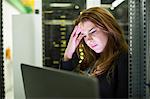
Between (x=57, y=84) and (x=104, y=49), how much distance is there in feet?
3.34

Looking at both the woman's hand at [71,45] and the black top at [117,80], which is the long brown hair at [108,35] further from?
the woman's hand at [71,45]

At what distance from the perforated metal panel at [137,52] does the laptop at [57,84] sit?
2.82 feet

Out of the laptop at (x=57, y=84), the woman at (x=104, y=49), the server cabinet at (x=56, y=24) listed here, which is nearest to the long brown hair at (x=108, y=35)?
the woman at (x=104, y=49)

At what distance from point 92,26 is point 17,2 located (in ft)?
10.3

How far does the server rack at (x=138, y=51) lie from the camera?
4.94ft

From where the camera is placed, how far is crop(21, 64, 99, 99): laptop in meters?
0.58

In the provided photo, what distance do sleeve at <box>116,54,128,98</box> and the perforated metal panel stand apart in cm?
6

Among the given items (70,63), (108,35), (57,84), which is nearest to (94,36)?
(108,35)

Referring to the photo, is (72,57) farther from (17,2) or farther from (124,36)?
(17,2)

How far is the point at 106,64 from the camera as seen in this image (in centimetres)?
165

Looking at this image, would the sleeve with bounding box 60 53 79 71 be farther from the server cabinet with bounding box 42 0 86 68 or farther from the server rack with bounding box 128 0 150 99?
the server rack with bounding box 128 0 150 99

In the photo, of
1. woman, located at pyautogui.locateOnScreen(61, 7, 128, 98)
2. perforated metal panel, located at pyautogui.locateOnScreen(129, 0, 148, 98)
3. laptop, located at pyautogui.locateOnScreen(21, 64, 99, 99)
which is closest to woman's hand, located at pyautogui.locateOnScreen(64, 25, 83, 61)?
woman, located at pyautogui.locateOnScreen(61, 7, 128, 98)

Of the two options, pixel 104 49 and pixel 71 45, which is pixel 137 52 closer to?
pixel 104 49

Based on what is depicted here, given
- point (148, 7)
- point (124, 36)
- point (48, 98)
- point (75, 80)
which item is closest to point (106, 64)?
point (124, 36)
